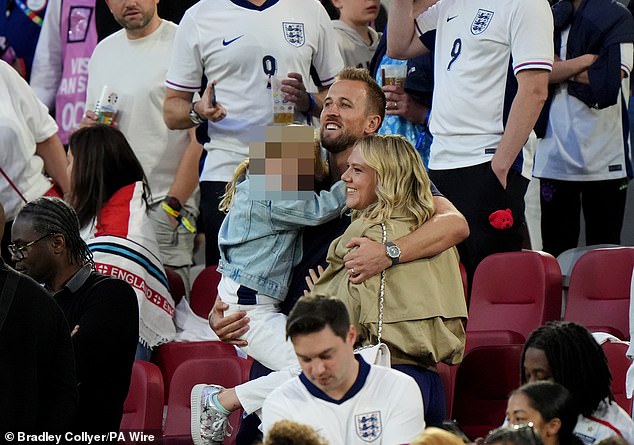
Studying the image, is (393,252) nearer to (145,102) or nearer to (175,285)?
(175,285)

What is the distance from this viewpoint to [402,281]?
16.8 feet

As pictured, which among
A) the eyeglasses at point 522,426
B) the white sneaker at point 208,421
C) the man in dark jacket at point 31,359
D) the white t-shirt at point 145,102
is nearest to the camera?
the eyeglasses at point 522,426

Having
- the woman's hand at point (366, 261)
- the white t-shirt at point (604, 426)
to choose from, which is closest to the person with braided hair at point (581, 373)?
the white t-shirt at point (604, 426)

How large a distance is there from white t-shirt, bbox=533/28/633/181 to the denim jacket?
215 cm

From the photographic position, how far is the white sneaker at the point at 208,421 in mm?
5488

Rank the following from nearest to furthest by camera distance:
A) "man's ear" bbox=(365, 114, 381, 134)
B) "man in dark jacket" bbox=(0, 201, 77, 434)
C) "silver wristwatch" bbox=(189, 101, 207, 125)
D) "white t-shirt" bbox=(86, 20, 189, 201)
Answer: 1. "man in dark jacket" bbox=(0, 201, 77, 434)
2. "man's ear" bbox=(365, 114, 381, 134)
3. "silver wristwatch" bbox=(189, 101, 207, 125)
4. "white t-shirt" bbox=(86, 20, 189, 201)

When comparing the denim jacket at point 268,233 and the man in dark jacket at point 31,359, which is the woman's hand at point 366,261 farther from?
the man in dark jacket at point 31,359

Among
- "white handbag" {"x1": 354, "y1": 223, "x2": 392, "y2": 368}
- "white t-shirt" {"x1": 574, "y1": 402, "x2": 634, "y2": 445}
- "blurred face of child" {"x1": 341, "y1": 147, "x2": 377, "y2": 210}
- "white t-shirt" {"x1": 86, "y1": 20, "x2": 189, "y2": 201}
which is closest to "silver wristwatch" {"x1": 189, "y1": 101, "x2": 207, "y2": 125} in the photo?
"white t-shirt" {"x1": 86, "y1": 20, "x2": 189, "y2": 201}

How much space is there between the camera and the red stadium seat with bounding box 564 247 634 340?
20.4ft

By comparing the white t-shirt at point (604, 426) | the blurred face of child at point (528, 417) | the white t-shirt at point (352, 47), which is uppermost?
the white t-shirt at point (352, 47)

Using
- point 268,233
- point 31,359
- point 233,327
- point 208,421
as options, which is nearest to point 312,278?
point 268,233

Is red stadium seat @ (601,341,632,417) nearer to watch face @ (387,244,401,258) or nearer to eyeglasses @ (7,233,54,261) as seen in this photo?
watch face @ (387,244,401,258)

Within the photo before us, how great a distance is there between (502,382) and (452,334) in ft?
2.56

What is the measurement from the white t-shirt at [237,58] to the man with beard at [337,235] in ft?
4.65
